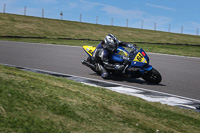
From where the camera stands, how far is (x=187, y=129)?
5.29m

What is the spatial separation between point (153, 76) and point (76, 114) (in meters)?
5.38

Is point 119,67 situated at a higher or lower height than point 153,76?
higher

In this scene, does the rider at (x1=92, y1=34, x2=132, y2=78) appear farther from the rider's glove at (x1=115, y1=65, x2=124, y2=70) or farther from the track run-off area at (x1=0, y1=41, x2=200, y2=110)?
the track run-off area at (x1=0, y1=41, x2=200, y2=110)

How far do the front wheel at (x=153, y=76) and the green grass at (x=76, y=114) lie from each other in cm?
316

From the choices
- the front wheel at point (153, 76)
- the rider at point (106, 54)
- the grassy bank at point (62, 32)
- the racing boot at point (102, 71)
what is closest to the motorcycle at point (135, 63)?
the front wheel at point (153, 76)

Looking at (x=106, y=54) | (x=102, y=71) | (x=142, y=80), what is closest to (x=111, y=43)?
(x=106, y=54)

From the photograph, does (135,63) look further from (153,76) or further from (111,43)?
(111,43)

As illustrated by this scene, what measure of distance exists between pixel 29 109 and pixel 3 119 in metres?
0.57

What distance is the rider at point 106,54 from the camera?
10.1m

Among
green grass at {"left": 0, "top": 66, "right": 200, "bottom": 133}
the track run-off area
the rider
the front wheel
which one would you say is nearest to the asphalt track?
the track run-off area

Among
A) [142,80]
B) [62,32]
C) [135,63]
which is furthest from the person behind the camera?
[62,32]

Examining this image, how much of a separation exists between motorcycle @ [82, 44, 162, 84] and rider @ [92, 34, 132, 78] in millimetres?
137

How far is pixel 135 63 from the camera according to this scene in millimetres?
9695

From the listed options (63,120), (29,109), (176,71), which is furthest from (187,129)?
(176,71)
